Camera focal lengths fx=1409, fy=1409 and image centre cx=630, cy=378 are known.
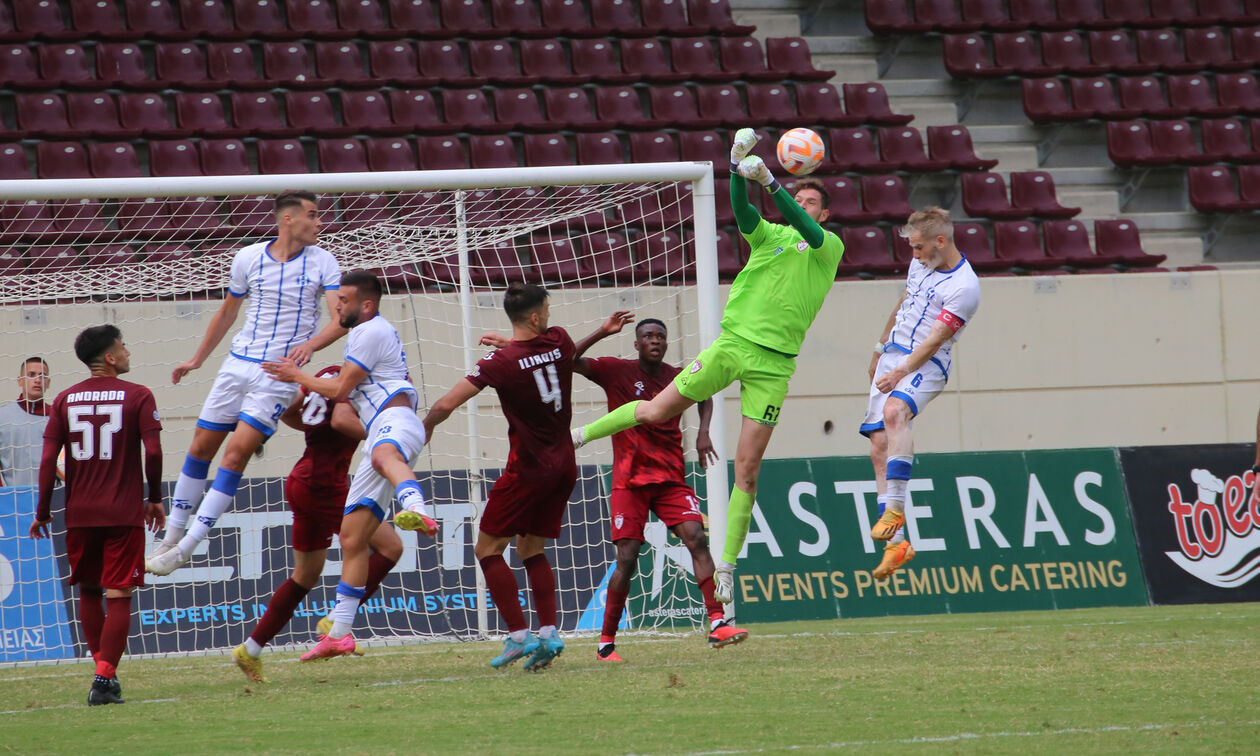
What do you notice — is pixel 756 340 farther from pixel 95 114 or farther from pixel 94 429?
pixel 95 114

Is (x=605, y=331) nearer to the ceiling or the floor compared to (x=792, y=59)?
nearer to the floor

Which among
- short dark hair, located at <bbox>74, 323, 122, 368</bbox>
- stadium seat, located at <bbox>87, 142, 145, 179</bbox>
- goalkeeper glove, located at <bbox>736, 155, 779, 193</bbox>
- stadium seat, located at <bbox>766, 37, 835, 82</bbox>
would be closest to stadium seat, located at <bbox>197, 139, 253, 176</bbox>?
stadium seat, located at <bbox>87, 142, 145, 179</bbox>

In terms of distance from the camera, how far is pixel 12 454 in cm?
1052

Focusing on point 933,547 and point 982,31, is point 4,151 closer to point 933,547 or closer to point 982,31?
point 933,547

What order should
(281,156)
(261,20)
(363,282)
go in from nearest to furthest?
(363,282)
(281,156)
(261,20)

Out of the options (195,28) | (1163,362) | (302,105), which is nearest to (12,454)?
(302,105)

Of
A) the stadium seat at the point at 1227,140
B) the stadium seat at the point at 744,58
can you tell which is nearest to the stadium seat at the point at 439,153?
the stadium seat at the point at 744,58

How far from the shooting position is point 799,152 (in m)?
8.19

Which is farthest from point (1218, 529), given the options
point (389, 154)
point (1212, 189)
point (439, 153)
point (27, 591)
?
point (27, 591)

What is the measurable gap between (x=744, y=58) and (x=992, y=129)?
11.3ft

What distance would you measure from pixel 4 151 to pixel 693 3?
8.90m

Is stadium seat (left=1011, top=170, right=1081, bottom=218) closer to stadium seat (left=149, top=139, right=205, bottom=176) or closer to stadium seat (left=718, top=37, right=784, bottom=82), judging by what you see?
stadium seat (left=718, top=37, right=784, bottom=82)

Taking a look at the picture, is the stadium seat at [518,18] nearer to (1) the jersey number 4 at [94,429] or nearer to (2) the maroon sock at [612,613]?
(2) the maroon sock at [612,613]

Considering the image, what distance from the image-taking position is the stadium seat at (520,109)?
16.3m
